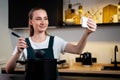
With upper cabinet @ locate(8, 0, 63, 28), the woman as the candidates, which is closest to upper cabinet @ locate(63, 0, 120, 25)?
upper cabinet @ locate(8, 0, 63, 28)

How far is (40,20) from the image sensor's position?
1549 millimetres

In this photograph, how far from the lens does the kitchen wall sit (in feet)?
9.57

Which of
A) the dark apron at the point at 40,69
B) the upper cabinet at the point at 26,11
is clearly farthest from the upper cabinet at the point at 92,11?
the dark apron at the point at 40,69

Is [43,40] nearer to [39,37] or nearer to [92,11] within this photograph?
[39,37]

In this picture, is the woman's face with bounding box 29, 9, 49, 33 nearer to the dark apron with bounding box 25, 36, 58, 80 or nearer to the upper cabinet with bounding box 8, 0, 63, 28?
the dark apron with bounding box 25, 36, 58, 80

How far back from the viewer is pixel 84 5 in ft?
9.85

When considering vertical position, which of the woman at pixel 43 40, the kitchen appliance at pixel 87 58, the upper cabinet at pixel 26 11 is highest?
the upper cabinet at pixel 26 11

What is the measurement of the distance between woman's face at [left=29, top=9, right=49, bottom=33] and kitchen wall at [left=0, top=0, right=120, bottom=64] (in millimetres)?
1468

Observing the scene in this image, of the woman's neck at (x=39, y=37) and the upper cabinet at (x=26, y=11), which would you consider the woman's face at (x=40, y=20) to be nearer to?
the woman's neck at (x=39, y=37)

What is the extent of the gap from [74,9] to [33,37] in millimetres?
1467

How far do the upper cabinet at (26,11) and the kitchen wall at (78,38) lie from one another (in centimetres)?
20

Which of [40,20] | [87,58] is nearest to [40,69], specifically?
[40,20]

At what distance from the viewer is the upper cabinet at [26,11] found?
2838 millimetres

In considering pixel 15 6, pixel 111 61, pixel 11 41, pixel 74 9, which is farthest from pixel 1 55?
pixel 111 61
